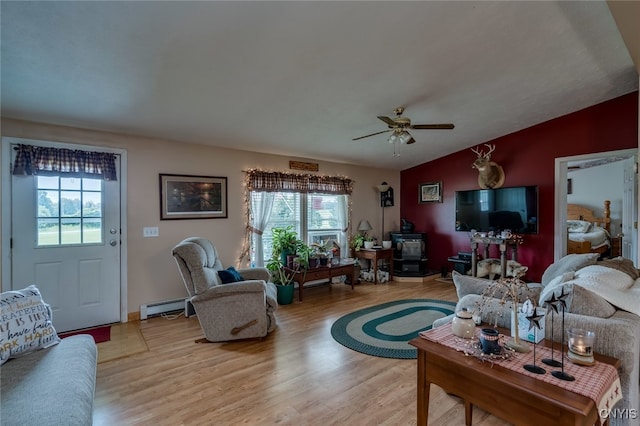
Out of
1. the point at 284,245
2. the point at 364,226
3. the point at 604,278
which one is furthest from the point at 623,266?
the point at 364,226

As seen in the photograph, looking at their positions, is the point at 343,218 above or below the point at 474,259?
above

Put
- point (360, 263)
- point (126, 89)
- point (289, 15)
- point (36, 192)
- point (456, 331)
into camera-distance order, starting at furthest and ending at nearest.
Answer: point (360, 263) < point (36, 192) < point (126, 89) < point (289, 15) < point (456, 331)

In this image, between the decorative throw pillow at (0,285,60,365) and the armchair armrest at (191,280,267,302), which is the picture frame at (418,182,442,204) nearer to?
the armchair armrest at (191,280,267,302)

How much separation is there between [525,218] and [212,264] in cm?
478

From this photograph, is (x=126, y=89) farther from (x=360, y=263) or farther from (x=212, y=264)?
(x=360, y=263)

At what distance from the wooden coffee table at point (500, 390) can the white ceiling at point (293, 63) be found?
2249mm

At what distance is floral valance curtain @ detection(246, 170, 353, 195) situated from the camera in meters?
4.72

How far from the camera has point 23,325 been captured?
1.75 meters

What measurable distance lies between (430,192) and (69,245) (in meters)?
6.00

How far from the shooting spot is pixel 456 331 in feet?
5.63

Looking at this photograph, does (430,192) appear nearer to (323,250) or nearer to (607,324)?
(323,250)


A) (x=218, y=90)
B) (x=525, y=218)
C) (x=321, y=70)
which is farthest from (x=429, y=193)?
(x=218, y=90)

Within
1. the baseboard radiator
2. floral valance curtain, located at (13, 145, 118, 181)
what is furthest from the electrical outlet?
the baseboard radiator

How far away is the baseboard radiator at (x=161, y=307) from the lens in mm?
3846
